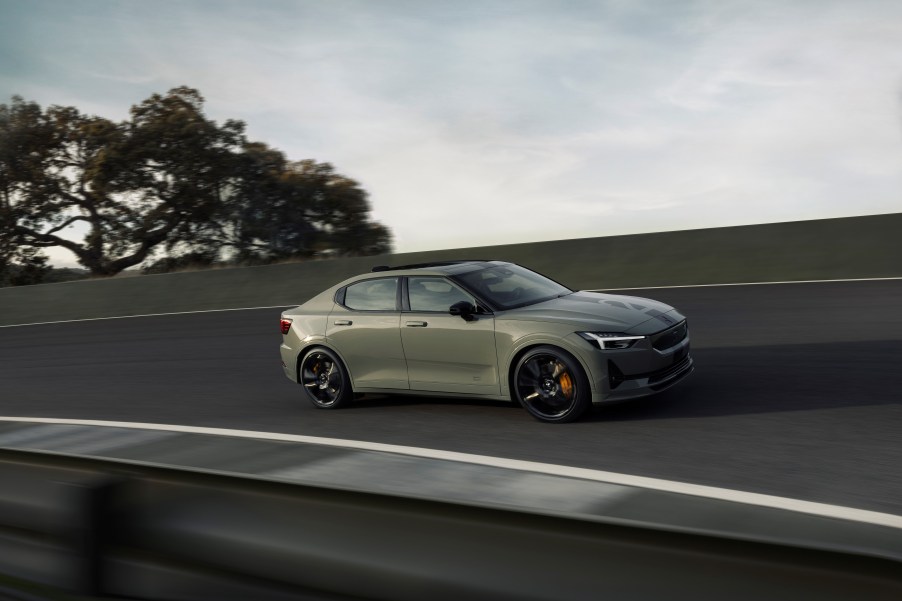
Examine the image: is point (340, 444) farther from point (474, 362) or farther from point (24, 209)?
point (24, 209)

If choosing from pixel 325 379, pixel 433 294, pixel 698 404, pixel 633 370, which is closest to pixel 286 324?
pixel 325 379

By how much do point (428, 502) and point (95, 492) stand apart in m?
1.47

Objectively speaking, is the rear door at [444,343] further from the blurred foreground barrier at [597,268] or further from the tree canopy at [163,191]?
the tree canopy at [163,191]

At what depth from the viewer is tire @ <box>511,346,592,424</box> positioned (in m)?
7.75

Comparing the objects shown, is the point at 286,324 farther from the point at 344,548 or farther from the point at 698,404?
the point at 344,548

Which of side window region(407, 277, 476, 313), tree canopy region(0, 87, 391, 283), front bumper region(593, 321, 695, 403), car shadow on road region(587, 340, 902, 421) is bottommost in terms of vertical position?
car shadow on road region(587, 340, 902, 421)

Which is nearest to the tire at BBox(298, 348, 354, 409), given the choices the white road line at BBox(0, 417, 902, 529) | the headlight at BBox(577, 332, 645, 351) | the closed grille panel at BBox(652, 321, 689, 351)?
the white road line at BBox(0, 417, 902, 529)

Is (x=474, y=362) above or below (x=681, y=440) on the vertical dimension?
above

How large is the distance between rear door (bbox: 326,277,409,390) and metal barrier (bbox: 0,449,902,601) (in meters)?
4.81

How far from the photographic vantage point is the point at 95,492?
12.4 feet

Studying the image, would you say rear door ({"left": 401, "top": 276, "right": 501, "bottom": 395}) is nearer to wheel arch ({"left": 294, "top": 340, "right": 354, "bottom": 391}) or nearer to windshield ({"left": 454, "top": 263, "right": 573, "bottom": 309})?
windshield ({"left": 454, "top": 263, "right": 573, "bottom": 309})

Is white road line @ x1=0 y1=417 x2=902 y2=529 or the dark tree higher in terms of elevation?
the dark tree

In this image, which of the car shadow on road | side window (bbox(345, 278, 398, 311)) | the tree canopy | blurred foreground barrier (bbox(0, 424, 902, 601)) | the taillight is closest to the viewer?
blurred foreground barrier (bbox(0, 424, 902, 601))

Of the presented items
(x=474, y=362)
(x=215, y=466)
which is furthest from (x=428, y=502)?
(x=474, y=362)
